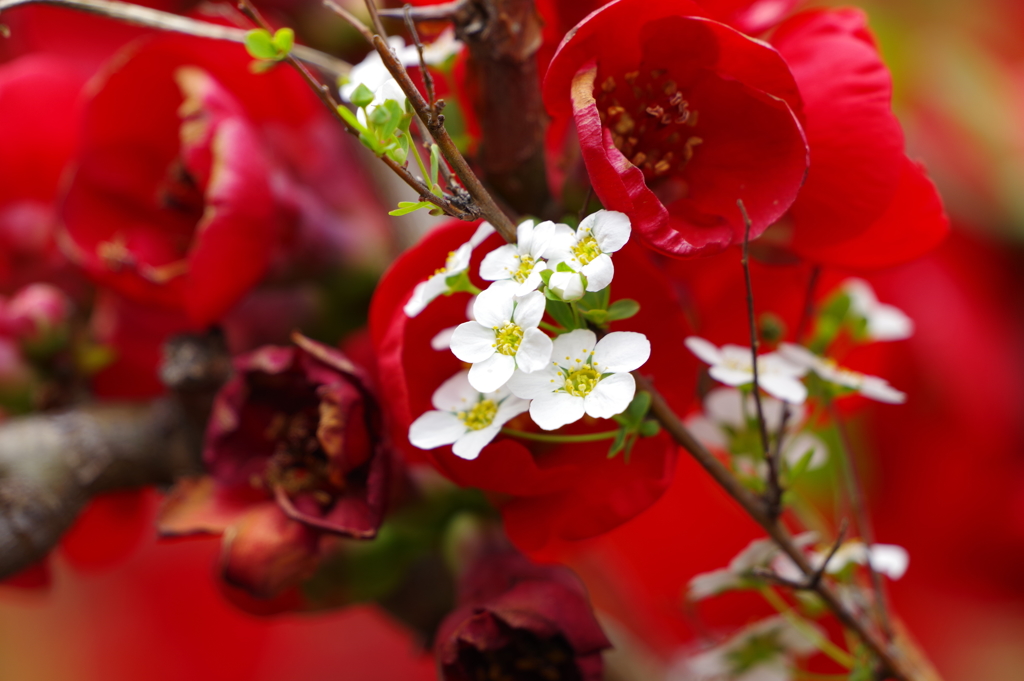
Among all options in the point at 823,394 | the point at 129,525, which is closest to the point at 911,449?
the point at 823,394

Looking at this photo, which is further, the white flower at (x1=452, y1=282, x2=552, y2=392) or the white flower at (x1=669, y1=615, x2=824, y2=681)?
the white flower at (x1=669, y1=615, x2=824, y2=681)

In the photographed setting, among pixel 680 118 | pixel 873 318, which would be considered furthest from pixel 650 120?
pixel 873 318

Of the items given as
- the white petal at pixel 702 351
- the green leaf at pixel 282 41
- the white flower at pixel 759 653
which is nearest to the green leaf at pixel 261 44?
the green leaf at pixel 282 41

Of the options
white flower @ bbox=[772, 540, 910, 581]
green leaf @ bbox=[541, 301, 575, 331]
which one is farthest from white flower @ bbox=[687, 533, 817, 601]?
green leaf @ bbox=[541, 301, 575, 331]

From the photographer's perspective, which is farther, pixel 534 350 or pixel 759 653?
pixel 759 653

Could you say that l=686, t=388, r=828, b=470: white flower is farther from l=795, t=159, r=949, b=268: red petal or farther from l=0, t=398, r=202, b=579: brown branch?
l=0, t=398, r=202, b=579: brown branch

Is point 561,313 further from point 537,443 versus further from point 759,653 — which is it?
point 759,653

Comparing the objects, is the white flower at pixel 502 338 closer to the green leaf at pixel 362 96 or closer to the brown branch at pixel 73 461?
the green leaf at pixel 362 96

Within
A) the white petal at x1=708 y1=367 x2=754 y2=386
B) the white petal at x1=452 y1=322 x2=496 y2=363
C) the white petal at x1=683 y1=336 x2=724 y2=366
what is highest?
the white petal at x1=452 y1=322 x2=496 y2=363
